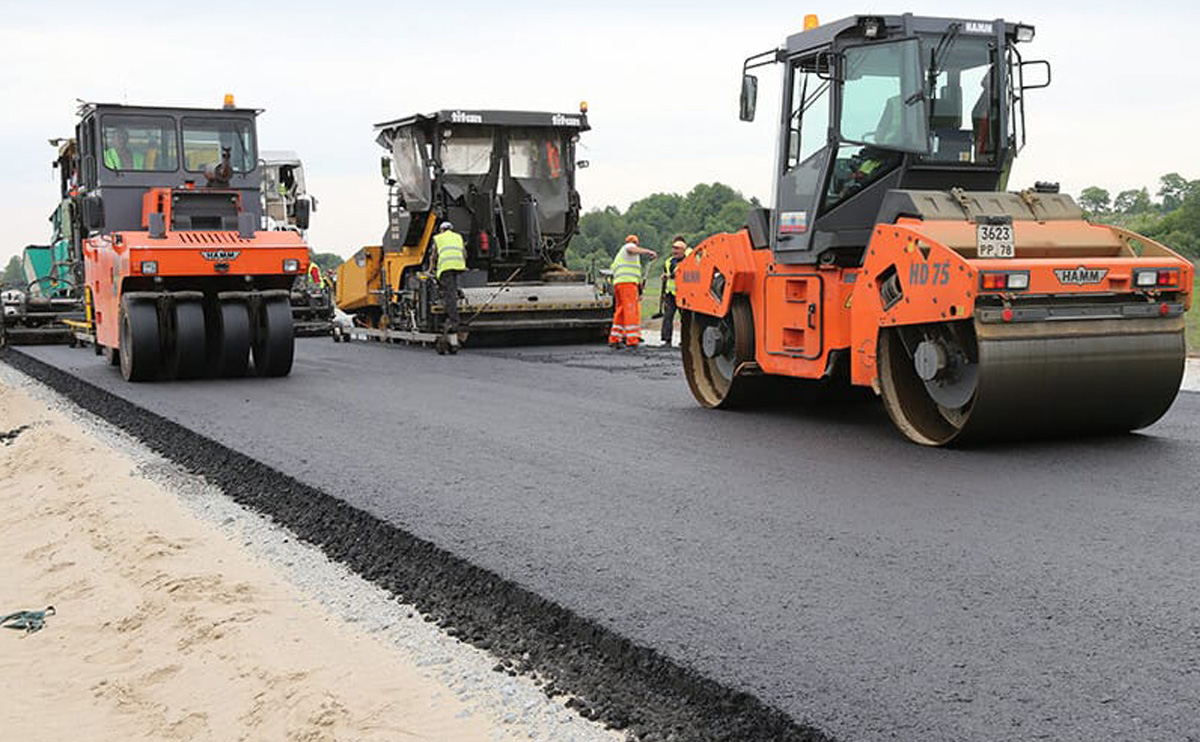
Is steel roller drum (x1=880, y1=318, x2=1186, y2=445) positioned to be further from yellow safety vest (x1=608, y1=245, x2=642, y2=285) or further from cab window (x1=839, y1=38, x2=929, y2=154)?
yellow safety vest (x1=608, y1=245, x2=642, y2=285)

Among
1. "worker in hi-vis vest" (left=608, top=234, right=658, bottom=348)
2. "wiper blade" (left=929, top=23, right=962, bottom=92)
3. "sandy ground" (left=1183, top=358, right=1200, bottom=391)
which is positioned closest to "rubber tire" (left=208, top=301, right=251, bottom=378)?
"worker in hi-vis vest" (left=608, top=234, right=658, bottom=348)

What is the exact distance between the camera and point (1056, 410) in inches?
267

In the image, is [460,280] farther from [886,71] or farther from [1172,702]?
[1172,702]

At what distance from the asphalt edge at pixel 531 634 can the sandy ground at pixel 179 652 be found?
0.29 m

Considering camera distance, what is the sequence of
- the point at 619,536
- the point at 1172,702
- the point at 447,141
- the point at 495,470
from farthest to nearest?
1. the point at 447,141
2. the point at 495,470
3. the point at 619,536
4. the point at 1172,702

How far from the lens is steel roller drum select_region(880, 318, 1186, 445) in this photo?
6566 mm

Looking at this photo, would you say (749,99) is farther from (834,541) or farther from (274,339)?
(274,339)

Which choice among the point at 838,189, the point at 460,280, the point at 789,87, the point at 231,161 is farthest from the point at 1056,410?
the point at 460,280

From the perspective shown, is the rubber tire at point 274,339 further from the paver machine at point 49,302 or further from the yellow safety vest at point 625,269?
the paver machine at point 49,302

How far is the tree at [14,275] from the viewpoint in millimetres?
20203

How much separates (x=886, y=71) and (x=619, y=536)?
154 inches

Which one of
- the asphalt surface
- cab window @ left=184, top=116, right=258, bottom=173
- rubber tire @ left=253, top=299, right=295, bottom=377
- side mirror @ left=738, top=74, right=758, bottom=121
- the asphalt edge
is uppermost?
cab window @ left=184, top=116, right=258, bottom=173

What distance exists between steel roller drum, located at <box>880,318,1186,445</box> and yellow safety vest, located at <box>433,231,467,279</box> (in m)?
9.18

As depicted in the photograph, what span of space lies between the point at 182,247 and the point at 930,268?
751 cm
